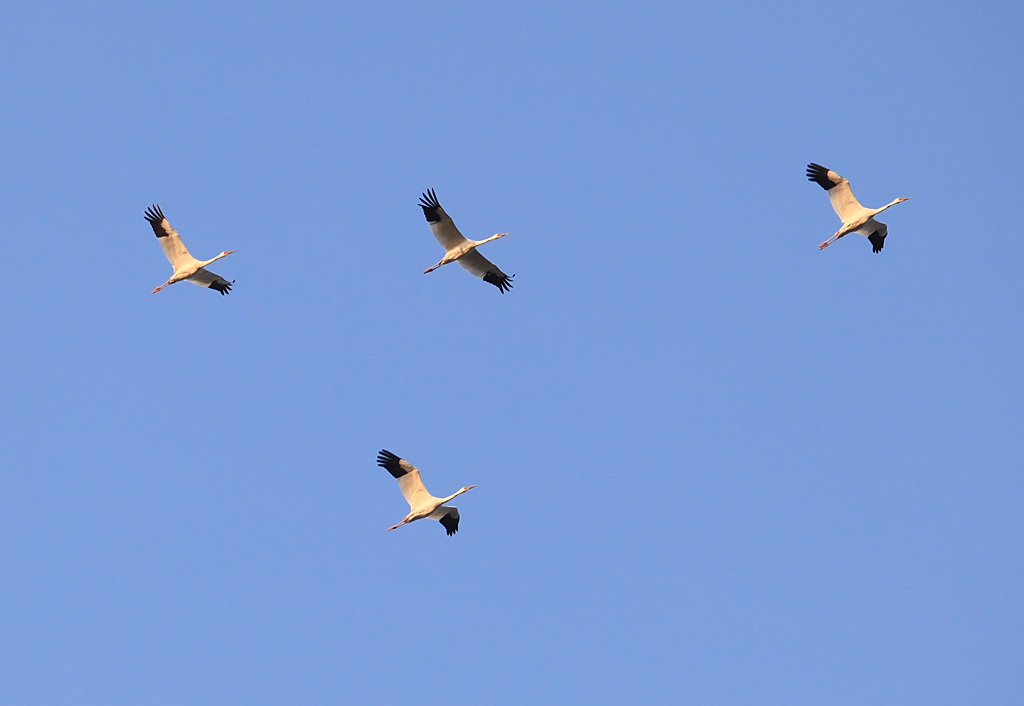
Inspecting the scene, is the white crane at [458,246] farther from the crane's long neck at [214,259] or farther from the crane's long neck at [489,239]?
the crane's long neck at [214,259]

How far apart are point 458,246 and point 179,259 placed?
7.10 meters

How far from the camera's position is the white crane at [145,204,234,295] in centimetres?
3306

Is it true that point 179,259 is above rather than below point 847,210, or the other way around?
above

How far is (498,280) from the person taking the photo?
3472 cm

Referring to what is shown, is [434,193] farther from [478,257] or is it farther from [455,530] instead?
[455,530]

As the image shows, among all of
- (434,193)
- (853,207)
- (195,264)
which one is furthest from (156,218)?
(853,207)

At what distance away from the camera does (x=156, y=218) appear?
33.1 meters

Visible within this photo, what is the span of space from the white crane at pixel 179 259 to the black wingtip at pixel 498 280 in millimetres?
6646

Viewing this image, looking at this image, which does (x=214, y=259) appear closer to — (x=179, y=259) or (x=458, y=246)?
(x=179, y=259)

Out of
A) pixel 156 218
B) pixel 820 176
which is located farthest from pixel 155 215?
pixel 820 176

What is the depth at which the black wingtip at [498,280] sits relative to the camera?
34.6 m

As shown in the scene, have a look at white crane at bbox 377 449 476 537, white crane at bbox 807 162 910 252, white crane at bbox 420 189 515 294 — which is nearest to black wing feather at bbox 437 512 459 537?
white crane at bbox 377 449 476 537

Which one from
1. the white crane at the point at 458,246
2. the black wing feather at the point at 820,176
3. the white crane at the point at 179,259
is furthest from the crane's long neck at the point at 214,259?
the black wing feather at the point at 820,176

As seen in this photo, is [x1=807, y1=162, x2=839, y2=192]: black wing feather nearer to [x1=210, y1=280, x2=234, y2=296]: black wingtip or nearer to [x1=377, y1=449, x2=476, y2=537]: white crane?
[x1=377, y1=449, x2=476, y2=537]: white crane
